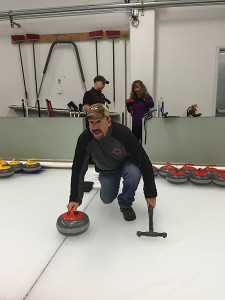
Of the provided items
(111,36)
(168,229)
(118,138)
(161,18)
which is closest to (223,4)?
(161,18)

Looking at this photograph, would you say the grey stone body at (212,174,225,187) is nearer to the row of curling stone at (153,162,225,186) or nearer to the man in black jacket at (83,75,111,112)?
the row of curling stone at (153,162,225,186)

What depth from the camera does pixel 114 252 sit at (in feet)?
3.92

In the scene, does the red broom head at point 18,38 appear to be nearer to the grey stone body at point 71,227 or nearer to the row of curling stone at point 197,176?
→ the row of curling stone at point 197,176

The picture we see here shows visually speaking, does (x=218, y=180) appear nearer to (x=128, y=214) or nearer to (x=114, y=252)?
(x=128, y=214)

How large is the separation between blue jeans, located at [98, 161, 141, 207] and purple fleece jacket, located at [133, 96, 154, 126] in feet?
5.59

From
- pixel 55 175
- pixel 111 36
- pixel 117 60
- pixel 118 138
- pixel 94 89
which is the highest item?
pixel 111 36

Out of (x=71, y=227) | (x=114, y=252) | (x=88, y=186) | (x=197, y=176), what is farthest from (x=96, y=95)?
(x=114, y=252)

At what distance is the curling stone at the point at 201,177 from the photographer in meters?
1.96

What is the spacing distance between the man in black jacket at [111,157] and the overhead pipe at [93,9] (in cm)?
283

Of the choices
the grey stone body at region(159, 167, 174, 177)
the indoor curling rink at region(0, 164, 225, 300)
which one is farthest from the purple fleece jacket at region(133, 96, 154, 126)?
the indoor curling rink at region(0, 164, 225, 300)

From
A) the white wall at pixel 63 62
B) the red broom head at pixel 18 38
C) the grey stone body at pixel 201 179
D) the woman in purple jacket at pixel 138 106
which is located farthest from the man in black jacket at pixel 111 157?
the red broom head at pixel 18 38

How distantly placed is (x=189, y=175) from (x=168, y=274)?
46.0 inches

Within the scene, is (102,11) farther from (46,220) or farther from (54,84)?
(46,220)

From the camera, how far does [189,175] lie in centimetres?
207
